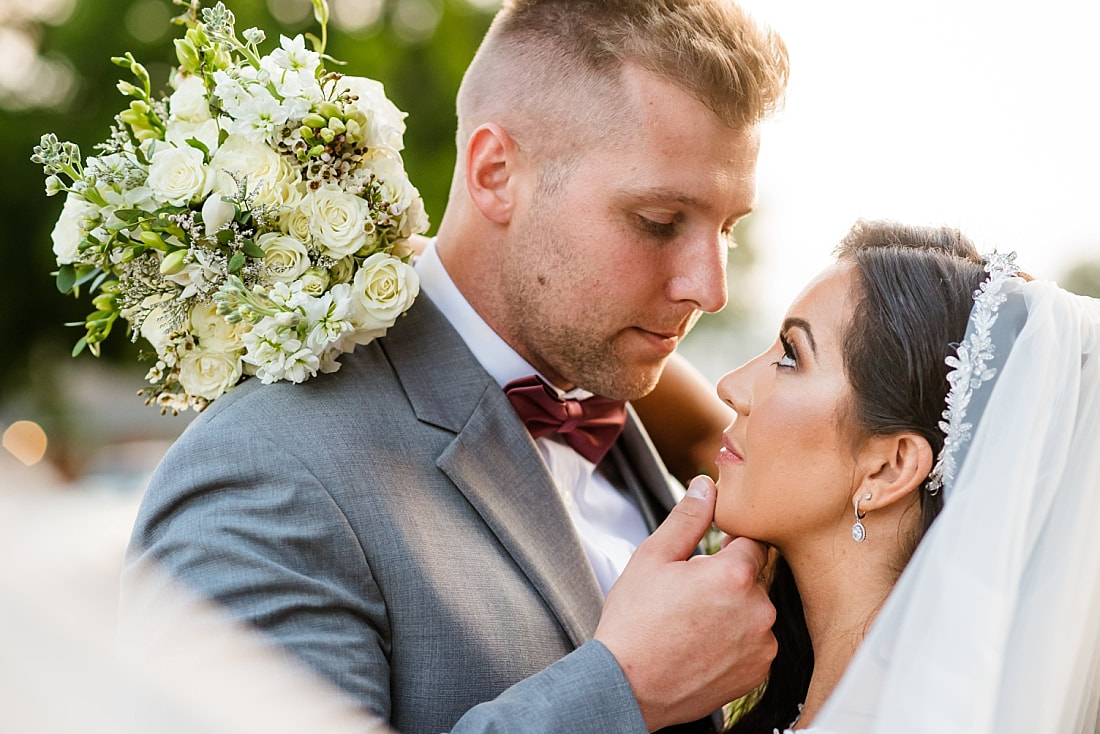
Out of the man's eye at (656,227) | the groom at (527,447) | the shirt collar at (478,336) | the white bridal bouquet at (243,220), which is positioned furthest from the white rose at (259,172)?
the man's eye at (656,227)

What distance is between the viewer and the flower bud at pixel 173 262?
8.41 ft

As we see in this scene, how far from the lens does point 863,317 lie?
2.49m

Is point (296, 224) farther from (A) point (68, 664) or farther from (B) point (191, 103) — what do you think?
(A) point (68, 664)

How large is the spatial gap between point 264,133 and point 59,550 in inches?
74.1

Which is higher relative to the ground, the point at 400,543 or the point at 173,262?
the point at 173,262

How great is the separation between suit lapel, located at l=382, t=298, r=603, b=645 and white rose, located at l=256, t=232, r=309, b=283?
42 centimetres

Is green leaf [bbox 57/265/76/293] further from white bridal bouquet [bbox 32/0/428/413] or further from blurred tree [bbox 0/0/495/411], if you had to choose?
→ blurred tree [bbox 0/0/495/411]

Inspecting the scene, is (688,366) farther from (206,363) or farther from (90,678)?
(90,678)

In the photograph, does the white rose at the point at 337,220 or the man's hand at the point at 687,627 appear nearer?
the man's hand at the point at 687,627

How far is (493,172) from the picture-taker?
326 centimetres

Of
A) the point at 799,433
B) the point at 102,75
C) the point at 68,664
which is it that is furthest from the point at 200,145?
the point at 102,75

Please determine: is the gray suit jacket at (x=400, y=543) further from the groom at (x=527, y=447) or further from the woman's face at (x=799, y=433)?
the woman's face at (x=799, y=433)

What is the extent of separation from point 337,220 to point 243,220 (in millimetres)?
235

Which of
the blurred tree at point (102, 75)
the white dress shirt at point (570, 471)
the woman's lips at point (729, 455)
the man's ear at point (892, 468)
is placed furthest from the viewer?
the blurred tree at point (102, 75)
